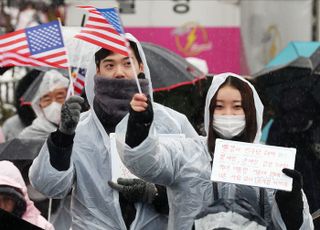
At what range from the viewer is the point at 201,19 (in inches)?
674

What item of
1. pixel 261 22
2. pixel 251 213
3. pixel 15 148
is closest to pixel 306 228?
pixel 251 213

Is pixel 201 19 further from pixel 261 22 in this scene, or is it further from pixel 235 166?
pixel 235 166

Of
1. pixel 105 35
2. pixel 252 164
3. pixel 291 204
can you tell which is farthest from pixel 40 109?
pixel 291 204

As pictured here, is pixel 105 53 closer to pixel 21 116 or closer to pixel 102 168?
pixel 102 168

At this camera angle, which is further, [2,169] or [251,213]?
[2,169]

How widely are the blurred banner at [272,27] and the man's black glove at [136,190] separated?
9408mm

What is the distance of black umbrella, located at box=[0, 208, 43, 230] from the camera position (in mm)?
6309

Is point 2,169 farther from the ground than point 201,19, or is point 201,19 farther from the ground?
point 2,169

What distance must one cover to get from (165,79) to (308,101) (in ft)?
3.73

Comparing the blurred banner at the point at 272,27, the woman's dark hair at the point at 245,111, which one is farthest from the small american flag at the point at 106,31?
the blurred banner at the point at 272,27

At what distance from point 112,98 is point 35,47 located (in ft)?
2.10

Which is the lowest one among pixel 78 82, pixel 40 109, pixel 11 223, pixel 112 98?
pixel 40 109

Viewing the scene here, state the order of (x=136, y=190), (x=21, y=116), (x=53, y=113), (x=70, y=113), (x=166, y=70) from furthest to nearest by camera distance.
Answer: (x=21, y=116) < (x=166, y=70) < (x=53, y=113) < (x=136, y=190) < (x=70, y=113)

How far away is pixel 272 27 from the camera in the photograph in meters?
16.6
